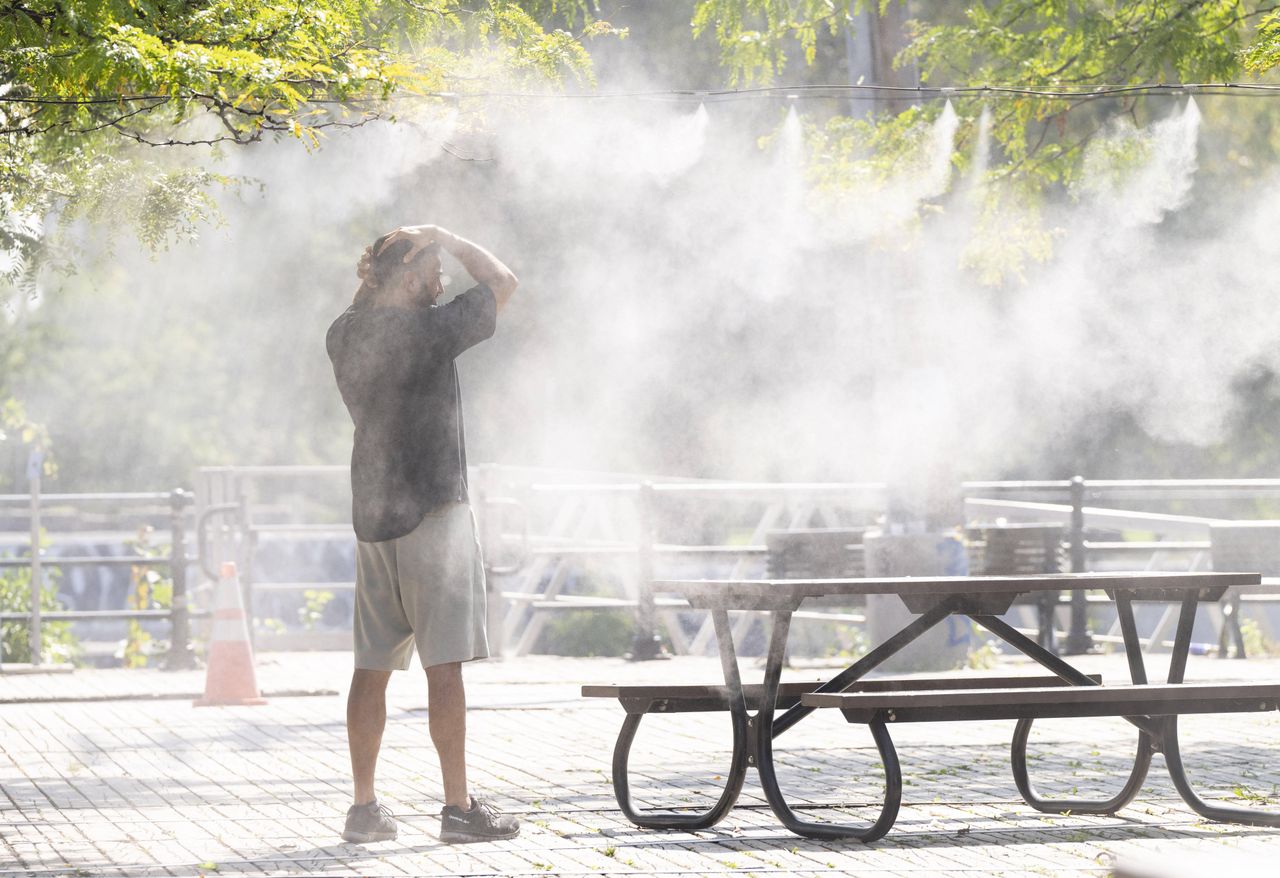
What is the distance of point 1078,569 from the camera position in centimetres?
1155

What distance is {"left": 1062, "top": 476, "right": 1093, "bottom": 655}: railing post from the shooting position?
11.6m

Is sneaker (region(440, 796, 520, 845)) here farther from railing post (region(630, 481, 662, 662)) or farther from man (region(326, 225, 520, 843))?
railing post (region(630, 481, 662, 662))

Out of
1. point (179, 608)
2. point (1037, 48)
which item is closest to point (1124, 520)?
point (1037, 48)

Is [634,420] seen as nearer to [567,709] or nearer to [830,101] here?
[830,101]

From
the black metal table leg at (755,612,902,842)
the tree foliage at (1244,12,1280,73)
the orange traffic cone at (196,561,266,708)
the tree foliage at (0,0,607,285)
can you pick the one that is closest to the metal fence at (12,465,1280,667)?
the orange traffic cone at (196,561,266,708)

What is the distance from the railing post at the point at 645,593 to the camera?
11084 mm

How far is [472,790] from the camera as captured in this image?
5.95m

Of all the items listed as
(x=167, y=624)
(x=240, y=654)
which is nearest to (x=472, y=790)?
(x=240, y=654)

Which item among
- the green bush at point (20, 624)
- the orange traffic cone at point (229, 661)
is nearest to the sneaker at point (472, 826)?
the orange traffic cone at point (229, 661)

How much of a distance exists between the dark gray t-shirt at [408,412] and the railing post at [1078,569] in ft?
24.6

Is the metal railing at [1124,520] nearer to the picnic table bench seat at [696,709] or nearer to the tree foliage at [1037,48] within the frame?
the tree foliage at [1037,48]

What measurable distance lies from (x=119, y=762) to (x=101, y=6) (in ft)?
10.3

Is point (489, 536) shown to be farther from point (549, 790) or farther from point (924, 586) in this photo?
point (924, 586)

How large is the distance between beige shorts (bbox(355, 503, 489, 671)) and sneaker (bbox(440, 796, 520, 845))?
43cm
